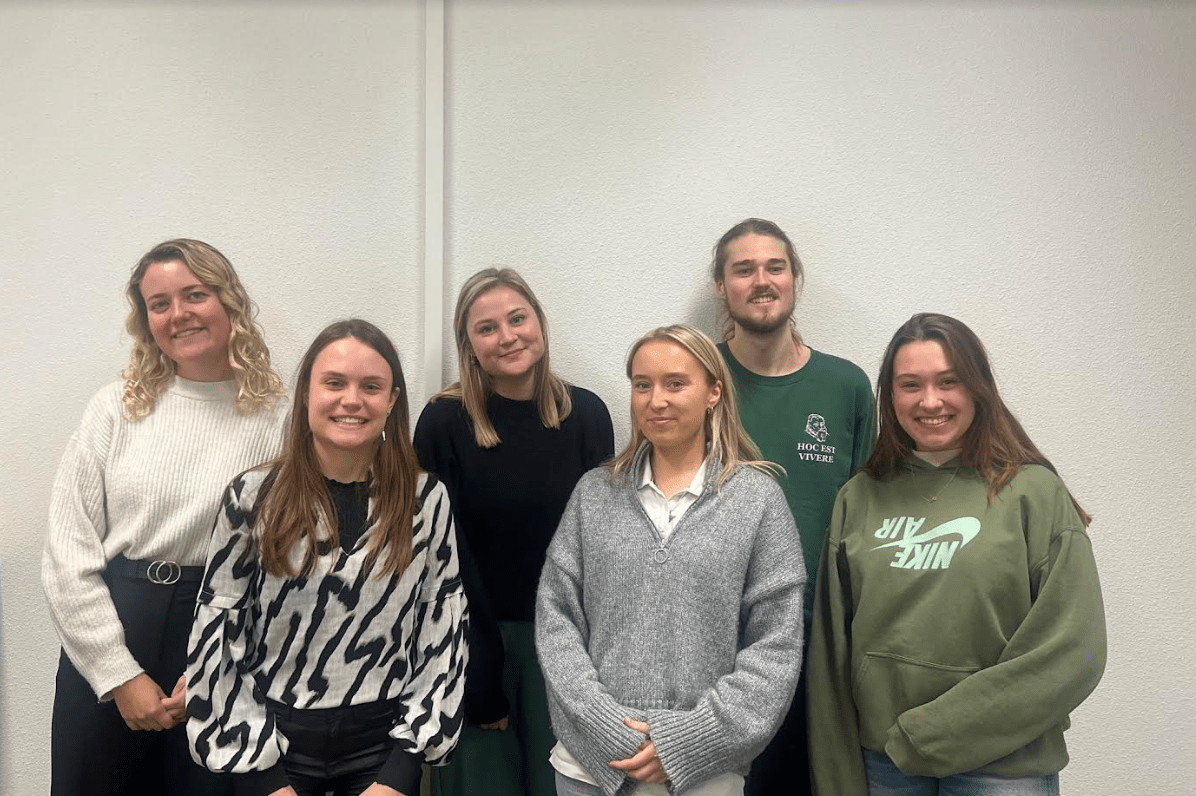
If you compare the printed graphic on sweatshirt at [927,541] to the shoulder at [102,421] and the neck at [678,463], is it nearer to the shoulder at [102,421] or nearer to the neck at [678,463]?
the neck at [678,463]

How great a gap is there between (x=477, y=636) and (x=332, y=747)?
1.33ft

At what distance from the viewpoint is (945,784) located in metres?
1.69

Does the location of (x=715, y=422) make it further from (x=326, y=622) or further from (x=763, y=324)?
(x=326, y=622)

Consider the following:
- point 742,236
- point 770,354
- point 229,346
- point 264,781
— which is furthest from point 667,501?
point 229,346

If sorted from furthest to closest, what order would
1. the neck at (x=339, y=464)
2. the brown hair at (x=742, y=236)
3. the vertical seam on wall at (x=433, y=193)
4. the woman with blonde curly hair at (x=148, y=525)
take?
the vertical seam on wall at (x=433, y=193) < the brown hair at (x=742, y=236) < the woman with blonde curly hair at (x=148, y=525) < the neck at (x=339, y=464)

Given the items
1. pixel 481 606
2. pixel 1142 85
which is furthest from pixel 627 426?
pixel 1142 85

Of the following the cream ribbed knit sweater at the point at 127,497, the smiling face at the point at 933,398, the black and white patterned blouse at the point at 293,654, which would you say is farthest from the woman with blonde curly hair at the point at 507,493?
the smiling face at the point at 933,398

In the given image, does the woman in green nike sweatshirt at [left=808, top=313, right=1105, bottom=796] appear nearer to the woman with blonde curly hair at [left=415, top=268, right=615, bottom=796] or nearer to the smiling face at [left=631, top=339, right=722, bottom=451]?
the smiling face at [left=631, top=339, right=722, bottom=451]

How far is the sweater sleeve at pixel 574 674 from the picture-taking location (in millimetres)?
1572

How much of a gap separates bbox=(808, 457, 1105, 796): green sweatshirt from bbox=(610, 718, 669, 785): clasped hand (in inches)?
16.3

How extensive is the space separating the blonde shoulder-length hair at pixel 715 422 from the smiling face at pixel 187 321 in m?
0.98

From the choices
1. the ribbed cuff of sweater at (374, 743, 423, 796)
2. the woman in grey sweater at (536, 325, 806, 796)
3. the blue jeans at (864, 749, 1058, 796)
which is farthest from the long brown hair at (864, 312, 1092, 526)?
the ribbed cuff of sweater at (374, 743, 423, 796)

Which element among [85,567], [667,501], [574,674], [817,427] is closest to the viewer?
[574,674]

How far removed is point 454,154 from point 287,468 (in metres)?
1.09
